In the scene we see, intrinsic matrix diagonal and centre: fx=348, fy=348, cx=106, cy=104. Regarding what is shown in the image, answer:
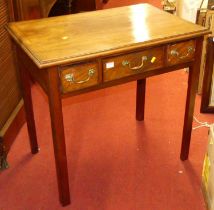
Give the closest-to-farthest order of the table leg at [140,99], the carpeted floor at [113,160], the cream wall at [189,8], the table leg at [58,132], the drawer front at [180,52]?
the table leg at [58,132] < the drawer front at [180,52] < the carpeted floor at [113,160] < the table leg at [140,99] < the cream wall at [189,8]

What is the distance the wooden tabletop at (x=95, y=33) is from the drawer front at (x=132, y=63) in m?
0.05

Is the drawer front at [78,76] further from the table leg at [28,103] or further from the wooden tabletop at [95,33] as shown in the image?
the table leg at [28,103]

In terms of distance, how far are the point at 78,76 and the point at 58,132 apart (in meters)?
0.26

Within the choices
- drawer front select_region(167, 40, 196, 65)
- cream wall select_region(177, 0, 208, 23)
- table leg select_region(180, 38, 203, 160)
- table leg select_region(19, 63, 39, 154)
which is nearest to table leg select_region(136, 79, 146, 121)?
table leg select_region(180, 38, 203, 160)

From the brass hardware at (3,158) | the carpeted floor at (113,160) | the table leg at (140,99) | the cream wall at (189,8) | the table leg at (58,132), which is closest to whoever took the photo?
the table leg at (58,132)

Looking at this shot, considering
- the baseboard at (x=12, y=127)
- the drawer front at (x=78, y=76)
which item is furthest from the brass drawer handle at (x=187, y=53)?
the baseboard at (x=12, y=127)

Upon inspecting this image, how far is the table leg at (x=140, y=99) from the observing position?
2131mm

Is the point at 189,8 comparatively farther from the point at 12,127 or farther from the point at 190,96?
the point at 12,127

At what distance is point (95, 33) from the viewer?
4.94 ft

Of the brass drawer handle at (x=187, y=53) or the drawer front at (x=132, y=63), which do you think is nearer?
the drawer front at (x=132, y=63)

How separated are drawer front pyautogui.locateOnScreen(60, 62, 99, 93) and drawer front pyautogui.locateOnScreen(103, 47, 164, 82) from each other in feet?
0.17

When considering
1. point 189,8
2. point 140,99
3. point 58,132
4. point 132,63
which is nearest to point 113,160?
point 140,99

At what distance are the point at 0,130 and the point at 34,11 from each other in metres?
1.01

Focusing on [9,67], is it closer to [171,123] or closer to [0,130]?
[0,130]
